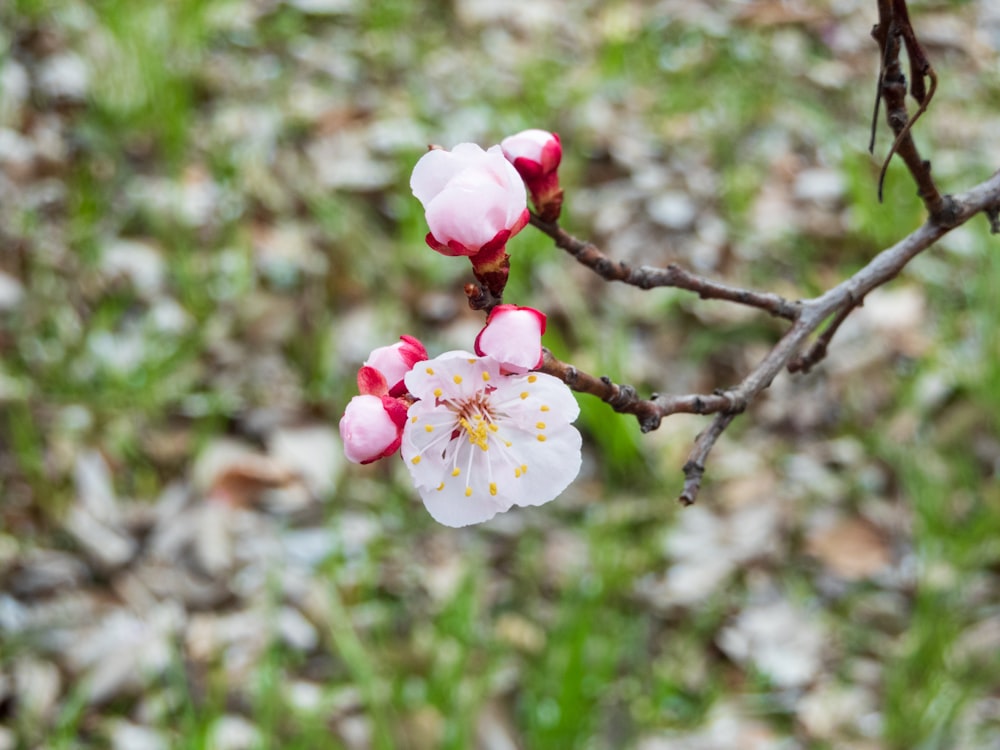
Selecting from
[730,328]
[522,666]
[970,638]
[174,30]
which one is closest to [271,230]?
[174,30]

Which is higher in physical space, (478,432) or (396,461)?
(478,432)

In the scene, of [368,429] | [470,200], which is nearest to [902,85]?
[470,200]

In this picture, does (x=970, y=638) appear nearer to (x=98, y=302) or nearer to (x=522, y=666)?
(x=522, y=666)

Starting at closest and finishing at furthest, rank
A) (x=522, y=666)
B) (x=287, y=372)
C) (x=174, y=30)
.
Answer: (x=522, y=666) < (x=287, y=372) < (x=174, y=30)

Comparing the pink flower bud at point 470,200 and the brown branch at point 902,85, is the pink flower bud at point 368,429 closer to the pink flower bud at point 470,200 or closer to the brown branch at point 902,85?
the pink flower bud at point 470,200

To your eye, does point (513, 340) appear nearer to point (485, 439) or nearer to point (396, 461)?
point (485, 439)

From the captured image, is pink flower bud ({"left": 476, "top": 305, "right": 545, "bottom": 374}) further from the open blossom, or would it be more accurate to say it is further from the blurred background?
the blurred background
